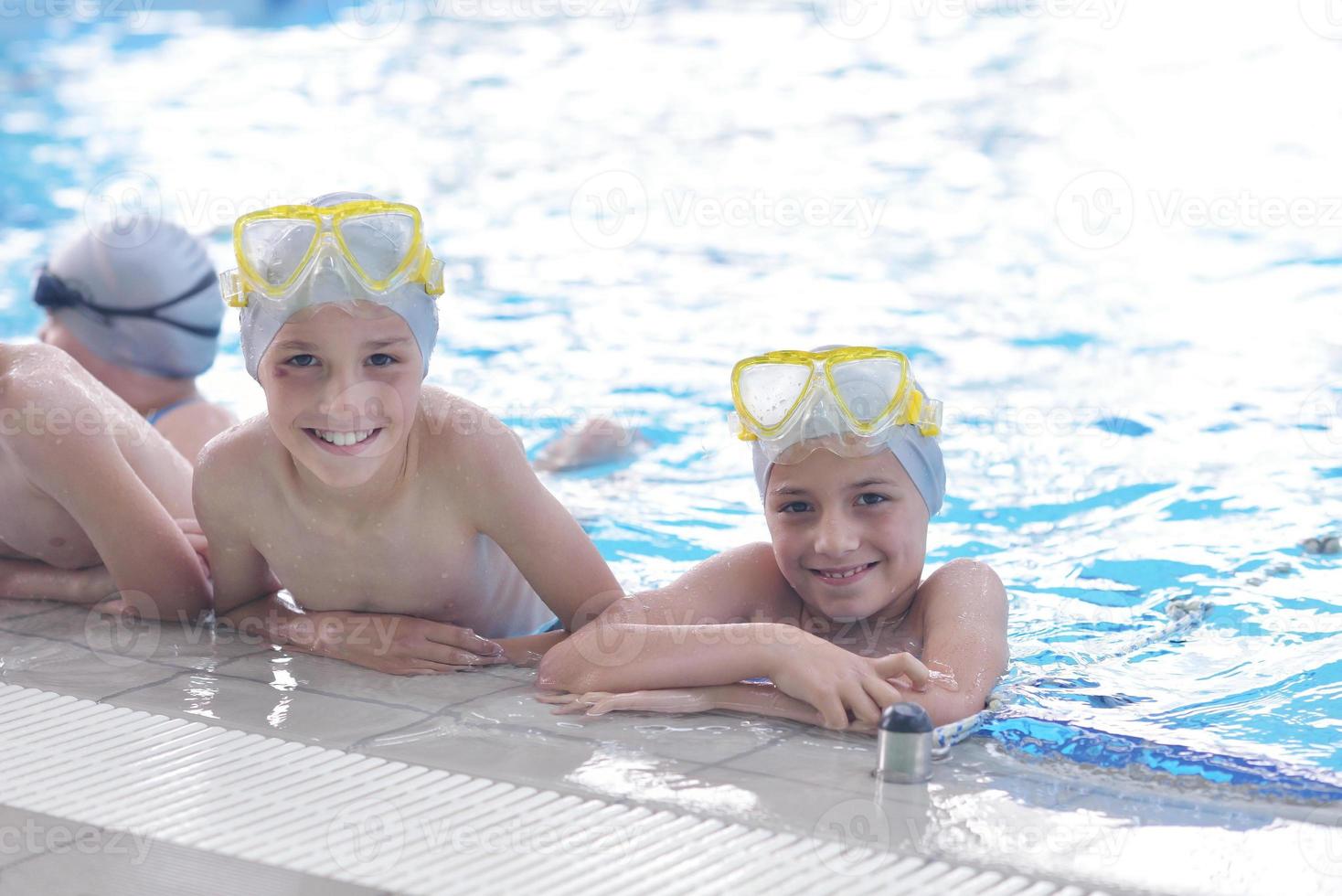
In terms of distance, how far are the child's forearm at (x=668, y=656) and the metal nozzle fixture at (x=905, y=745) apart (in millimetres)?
449

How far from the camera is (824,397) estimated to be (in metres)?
3.77

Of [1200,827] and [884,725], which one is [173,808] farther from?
[1200,827]

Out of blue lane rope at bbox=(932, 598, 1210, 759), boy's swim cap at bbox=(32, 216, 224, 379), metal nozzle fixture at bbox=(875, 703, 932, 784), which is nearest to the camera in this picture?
metal nozzle fixture at bbox=(875, 703, 932, 784)

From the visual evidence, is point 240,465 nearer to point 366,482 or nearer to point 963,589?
point 366,482

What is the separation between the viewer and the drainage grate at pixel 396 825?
106 inches

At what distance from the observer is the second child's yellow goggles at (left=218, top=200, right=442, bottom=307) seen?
363 centimetres

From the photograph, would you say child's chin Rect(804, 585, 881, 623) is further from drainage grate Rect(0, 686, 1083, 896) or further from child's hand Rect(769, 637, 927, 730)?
drainage grate Rect(0, 686, 1083, 896)

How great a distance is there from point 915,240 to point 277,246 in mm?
7632

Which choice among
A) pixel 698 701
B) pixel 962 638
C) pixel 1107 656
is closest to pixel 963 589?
pixel 962 638

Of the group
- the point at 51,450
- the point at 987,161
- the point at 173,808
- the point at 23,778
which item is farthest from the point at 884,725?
the point at 987,161

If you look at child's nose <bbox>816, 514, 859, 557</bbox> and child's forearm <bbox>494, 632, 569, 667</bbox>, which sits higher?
child's nose <bbox>816, 514, 859, 557</bbox>

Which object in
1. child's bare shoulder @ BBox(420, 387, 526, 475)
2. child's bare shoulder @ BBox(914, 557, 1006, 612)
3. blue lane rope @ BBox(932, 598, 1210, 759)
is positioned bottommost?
blue lane rope @ BBox(932, 598, 1210, 759)

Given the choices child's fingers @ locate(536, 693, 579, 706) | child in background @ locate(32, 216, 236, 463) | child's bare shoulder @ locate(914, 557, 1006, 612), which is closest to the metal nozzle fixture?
child's bare shoulder @ locate(914, 557, 1006, 612)

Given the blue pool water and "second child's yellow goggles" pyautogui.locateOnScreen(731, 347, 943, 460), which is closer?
"second child's yellow goggles" pyautogui.locateOnScreen(731, 347, 943, 460)
